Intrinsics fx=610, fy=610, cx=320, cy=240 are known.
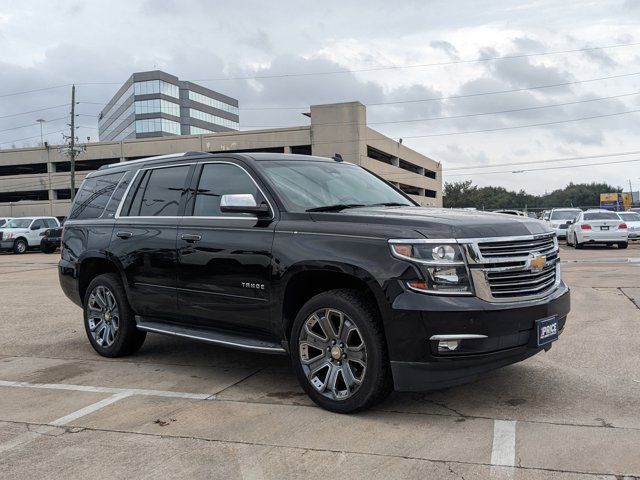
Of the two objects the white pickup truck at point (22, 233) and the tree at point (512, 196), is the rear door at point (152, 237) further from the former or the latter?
the tree at point (512, 196)

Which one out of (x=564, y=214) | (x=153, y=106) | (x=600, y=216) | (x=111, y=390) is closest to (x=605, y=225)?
(x=600, y=216)

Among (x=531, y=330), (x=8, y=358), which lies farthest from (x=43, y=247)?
(x=531, y=330)

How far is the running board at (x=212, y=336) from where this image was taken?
4844 millimetres

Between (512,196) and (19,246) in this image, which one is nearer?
(19,246)

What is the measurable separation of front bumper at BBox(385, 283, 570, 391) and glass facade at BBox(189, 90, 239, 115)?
112003mm

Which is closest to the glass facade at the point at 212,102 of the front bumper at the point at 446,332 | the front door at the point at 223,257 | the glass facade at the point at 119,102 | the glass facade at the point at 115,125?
the glass facade at the point at 119,102

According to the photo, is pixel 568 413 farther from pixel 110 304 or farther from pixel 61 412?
pixel 110 304

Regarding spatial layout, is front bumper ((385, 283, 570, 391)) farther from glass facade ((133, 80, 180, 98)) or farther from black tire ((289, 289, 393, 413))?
glass facade ((133, 80, 180, 98))

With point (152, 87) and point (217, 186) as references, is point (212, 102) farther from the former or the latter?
point (217, 186)

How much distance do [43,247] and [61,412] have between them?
2664 centimetres

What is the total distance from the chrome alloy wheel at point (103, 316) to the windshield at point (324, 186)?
7.74 ft

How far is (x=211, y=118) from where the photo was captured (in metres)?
120

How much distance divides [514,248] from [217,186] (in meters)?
2.64

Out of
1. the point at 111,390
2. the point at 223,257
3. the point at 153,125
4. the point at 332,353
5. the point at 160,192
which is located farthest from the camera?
the point at 153,125
